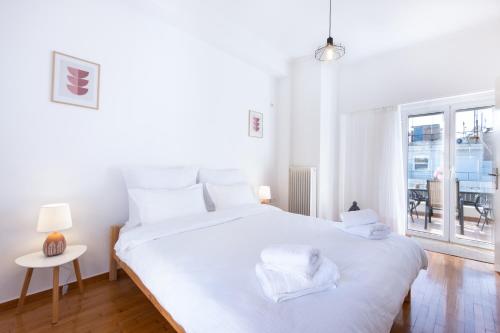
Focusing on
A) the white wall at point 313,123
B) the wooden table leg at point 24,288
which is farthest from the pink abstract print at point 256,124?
the wooden table leg at point 24,288

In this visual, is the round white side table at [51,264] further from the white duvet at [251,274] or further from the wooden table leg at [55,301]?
the white duvet at [251,274]

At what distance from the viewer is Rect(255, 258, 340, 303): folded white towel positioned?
37.3 inches

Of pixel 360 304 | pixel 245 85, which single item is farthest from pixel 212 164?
pixel 360 304

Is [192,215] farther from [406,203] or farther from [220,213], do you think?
[406,203]

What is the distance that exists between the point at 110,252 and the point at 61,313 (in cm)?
54

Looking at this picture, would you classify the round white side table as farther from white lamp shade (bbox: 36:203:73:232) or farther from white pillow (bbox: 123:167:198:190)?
white pillow (bbox: 123:167:198:190)

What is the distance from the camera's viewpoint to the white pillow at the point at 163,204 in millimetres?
1929

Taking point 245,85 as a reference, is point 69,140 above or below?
below

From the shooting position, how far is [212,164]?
9.87ft

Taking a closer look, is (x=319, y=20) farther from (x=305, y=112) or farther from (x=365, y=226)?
(x=365, y=226)

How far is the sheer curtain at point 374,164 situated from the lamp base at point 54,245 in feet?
11.7

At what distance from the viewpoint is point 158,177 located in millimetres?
2260

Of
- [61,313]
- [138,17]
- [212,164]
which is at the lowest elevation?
[61,313]

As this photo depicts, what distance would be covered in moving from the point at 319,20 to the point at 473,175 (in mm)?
2727
